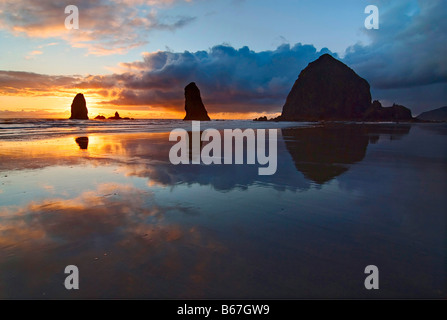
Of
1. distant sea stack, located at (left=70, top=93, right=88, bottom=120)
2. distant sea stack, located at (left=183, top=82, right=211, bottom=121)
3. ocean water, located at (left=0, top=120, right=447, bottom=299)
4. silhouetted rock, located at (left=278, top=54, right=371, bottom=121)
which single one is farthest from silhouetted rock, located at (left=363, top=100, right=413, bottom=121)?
distant sea stack, located at (left=70, top=93, right=88, bottom=120)

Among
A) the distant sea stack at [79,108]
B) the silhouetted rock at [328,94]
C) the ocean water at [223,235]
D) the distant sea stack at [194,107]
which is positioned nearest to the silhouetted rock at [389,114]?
the silhouetted rock at [328,94]

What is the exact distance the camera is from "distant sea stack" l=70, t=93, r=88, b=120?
159m

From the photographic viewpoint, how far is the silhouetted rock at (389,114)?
124000 mm

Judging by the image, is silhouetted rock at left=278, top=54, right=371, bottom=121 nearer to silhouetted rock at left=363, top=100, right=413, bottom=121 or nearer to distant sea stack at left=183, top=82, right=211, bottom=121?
silhouetted rock at left=363, top=100, right=413, bottom=121

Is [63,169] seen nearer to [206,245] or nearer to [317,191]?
[206,245]

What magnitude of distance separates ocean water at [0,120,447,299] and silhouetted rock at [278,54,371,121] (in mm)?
153667

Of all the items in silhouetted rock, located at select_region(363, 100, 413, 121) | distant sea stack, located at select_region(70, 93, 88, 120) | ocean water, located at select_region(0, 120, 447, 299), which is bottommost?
ocean water, located at select_region(0, 120, 447, 299)

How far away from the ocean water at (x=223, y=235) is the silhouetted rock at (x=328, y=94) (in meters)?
154

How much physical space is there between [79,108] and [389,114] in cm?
18628

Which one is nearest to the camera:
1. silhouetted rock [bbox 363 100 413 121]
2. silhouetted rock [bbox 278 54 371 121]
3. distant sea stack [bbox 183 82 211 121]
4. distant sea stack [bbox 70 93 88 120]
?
silhouetted rock [bbox 363 100 413 121]

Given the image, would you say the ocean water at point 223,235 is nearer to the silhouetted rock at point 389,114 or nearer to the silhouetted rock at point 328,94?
the silhouetted rock at point 389,114

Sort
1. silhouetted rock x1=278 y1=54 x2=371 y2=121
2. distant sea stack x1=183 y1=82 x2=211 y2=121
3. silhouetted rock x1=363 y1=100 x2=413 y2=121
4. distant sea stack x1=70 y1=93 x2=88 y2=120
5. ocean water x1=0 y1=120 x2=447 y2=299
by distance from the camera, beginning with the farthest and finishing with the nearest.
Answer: distant sea stack x1=183 y1=82 x2=211 y2=121 < distant sea stack x1=70 y1=93 x2=88 y2=120 < silhouetted rock x1=278 y1=54 x2=371 y2=121 < silhouetted rock x1=363 y1=100 x2=413 y2=121 < ocean water x1=0 y1=120 x2=447 y2=299
